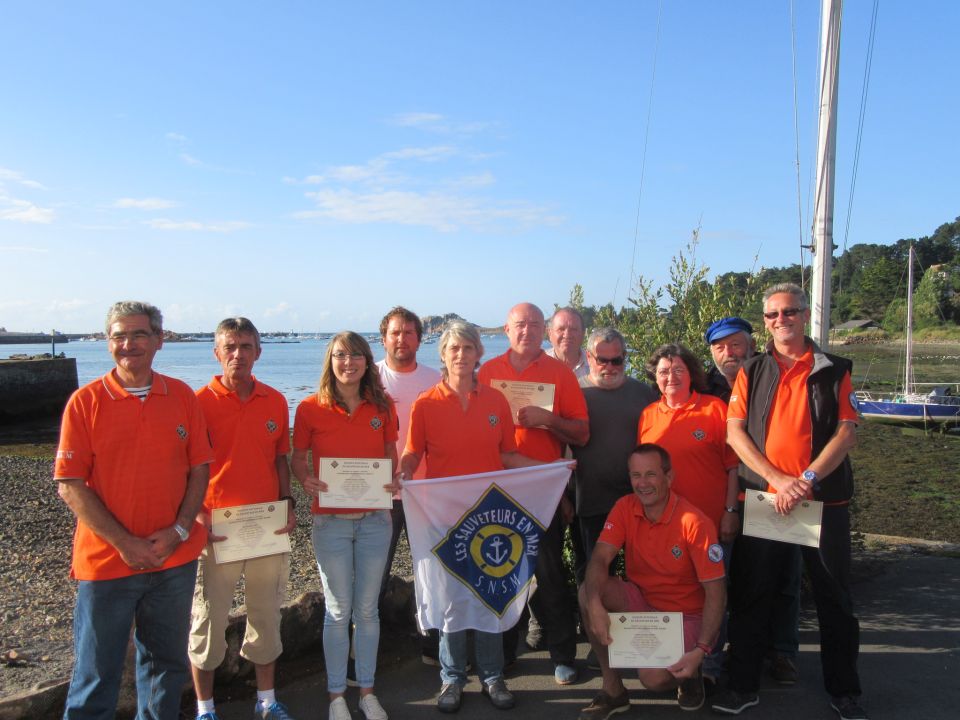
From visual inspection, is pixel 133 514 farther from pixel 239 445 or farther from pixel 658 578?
pixel 658 578

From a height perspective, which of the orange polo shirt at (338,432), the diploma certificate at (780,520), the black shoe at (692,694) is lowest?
the black shoe at (692,694)

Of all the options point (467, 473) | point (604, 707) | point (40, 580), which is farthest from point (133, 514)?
point (40, 580)

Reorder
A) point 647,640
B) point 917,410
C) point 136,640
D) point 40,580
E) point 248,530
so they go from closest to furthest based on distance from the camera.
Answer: point 136,640 → point 248,530 → point 647,640 → point 40,580 → point 917,410

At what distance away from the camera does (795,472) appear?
14.4 ft

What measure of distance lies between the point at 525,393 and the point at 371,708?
2.25 m

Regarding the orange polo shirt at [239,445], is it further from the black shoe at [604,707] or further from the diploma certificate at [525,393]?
the black shoe at [604,707]

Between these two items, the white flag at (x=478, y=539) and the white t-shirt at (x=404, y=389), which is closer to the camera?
the white flag at (x=478, y=539)

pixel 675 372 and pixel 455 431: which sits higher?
pixel 675 372

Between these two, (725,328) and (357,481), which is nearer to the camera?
(357,481)

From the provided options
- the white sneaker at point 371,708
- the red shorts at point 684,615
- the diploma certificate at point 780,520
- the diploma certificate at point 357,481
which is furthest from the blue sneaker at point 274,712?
the diploma certificate at point 780,520

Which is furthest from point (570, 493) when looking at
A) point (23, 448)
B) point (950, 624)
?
Result: point (23, 448)

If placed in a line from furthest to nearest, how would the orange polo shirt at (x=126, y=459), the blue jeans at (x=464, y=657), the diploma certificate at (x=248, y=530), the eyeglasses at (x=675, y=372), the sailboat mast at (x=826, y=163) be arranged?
the sailboat mast at (x=826, y=163) < the eyeglasses at (x=675, y=372) < the blue jeans at (x=464, y=657) < the diploma certificate at (x=248, y=530) < the orange polo shirt at (x=126, y=459)

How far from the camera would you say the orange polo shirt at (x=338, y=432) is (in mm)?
4426

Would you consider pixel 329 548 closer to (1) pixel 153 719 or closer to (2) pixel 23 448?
(1) pixel 153 719
